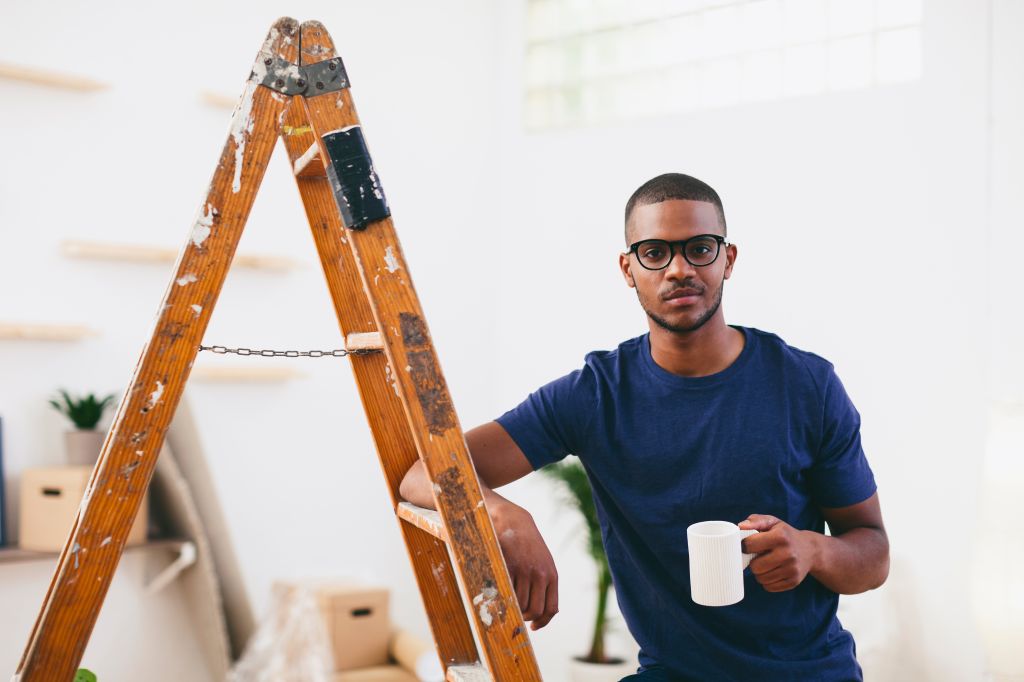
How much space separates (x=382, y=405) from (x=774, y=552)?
0.58 metres

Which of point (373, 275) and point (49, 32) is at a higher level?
point (49, 32)

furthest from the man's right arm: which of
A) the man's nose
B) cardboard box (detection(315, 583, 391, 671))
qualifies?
cardboard box (detection(315, 583, 391, 671))

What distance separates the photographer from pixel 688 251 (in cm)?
148

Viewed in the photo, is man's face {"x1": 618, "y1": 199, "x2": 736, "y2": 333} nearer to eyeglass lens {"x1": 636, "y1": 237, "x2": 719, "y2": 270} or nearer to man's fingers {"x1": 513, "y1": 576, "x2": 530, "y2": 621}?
eyeglass lens {"x1": 636, "y1": 237, "x2": 719, "y2": 270}

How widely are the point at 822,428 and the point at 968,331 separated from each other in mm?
1724

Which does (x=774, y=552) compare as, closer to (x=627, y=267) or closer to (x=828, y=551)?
(x=828, y=551)

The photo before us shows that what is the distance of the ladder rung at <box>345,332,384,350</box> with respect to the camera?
1271mm

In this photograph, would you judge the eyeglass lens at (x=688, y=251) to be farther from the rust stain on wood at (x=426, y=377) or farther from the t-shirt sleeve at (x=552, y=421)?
the rust stain on wood at (x=426, y=377)

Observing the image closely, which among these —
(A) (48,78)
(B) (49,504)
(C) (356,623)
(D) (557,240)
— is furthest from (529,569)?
(D) (557,240)

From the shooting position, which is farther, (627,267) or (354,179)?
(627,267)

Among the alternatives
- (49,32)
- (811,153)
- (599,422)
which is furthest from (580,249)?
(599,422)

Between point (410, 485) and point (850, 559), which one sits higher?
point (410, 485)

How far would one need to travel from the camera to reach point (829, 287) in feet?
10.4

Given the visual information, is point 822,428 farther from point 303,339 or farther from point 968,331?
point 303,339
